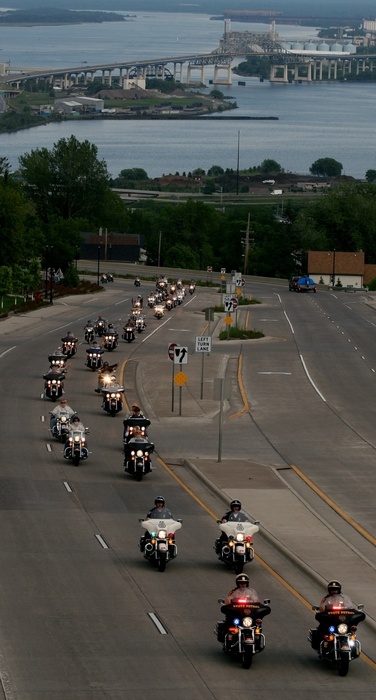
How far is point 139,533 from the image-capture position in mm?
30609

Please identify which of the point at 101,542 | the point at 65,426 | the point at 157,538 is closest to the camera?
the point at 157,538

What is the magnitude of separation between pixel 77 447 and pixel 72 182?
511 ft

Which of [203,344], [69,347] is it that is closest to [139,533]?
[203,344]

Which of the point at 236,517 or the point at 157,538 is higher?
the point at 236,517

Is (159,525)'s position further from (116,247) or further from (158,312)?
(116,247)

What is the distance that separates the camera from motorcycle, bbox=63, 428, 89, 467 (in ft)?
127

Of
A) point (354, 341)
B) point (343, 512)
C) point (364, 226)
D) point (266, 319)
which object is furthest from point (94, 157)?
point (343, 512)

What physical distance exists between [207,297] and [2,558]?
89119mm

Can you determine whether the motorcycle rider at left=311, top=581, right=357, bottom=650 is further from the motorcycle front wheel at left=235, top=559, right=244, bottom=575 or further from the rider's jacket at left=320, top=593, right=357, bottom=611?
the motorcycle front wheel at left=235, top=559, right=244, bottom=575

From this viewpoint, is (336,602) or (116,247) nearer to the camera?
(336,602)

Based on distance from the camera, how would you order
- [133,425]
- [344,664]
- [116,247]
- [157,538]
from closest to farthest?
[344,664] → [157,538] → [133,425] → [116,247]

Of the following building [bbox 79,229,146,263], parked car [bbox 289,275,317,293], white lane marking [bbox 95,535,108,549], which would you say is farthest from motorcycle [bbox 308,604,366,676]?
building [bbox 79,229,146,263]

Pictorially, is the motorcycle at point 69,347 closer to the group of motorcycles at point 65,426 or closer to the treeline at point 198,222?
the group of motorcycles at point 65,426

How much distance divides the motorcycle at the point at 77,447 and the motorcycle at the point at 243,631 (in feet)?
57.4
